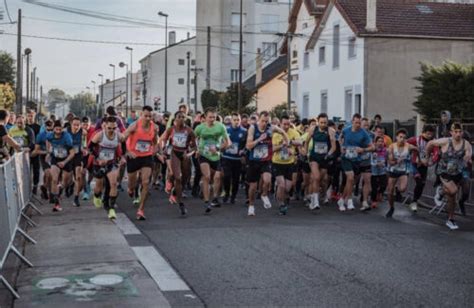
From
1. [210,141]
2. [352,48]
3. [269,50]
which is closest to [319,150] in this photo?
[210,141]

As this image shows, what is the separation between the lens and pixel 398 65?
35.7 m

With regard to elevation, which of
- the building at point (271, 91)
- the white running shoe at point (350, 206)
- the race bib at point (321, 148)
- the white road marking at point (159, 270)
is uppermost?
the building at point (271, 91)

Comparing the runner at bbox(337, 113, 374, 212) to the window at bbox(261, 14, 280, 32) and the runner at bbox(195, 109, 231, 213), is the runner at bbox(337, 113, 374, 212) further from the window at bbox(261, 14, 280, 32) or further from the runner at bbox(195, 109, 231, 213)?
the window at bbox(261, 14, 280, 32)

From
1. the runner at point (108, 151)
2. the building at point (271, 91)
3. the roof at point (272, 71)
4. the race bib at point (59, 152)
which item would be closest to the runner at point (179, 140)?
the runner at point (108, 151)

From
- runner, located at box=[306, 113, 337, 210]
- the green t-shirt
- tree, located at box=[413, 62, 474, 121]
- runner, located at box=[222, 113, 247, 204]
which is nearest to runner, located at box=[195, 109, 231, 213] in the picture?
the green t-shirt

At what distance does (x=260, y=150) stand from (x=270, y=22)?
6633 cm

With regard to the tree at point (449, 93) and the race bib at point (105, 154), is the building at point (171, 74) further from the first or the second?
the race bib at point (105, 154)

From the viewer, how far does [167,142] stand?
1523 cm

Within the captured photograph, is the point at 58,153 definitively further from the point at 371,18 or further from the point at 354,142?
the point at 371,18

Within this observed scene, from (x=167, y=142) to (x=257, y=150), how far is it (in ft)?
5.96

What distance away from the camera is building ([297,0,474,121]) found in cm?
3531

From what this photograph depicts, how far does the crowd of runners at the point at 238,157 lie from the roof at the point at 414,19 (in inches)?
770

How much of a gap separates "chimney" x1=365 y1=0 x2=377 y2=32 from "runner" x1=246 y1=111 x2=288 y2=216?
70.7 feet

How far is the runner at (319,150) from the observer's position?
1531cm
